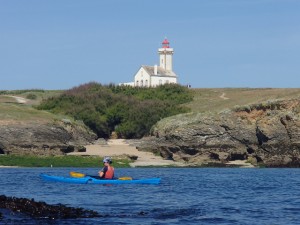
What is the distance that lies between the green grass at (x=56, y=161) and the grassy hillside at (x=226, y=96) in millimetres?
22894

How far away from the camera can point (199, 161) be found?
78.8 m

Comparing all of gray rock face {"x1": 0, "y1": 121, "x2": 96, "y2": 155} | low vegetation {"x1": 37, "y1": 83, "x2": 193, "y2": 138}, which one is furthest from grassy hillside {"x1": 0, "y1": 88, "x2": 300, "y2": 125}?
low vegetation {"x1": 37, "y1": 83, "x2": 193, "y2": 138}

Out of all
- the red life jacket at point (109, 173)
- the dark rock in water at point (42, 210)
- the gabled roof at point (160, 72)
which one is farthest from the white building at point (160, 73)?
the dark rock in water at point (42, 210)

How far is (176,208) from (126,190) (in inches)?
423

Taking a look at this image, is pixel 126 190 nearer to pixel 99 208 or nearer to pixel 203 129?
pixel 99 208

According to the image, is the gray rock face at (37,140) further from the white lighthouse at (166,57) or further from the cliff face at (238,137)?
the white lighthouse at (166,57)

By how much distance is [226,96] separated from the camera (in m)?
125

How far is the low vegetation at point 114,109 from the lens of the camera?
98438 millimetres

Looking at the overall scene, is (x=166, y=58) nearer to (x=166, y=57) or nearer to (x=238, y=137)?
(x=166, y=57)

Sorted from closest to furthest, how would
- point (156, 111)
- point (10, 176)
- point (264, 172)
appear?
point (10, 176), point (264, 172), point (156, 111)

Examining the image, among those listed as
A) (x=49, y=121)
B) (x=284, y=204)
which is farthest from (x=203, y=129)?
(x=284, y=204)

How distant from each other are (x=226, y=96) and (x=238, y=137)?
1819 inches

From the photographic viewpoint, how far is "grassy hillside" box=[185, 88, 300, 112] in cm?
9820

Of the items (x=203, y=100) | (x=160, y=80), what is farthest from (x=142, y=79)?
(x=203, y=100)
